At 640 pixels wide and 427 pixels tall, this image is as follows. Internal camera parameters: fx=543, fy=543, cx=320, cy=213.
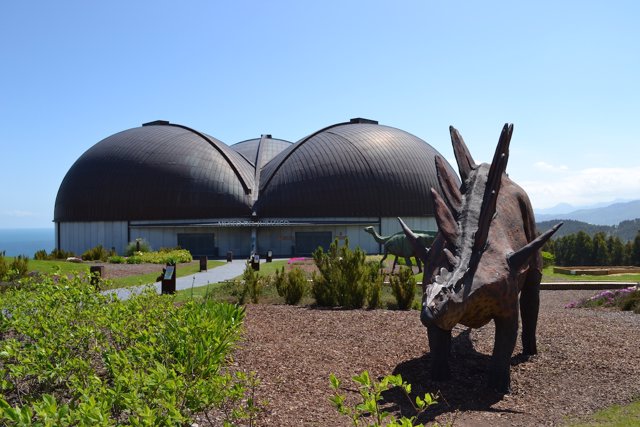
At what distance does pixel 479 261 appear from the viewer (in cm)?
684

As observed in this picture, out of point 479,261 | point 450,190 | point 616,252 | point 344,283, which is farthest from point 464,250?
point 616,252

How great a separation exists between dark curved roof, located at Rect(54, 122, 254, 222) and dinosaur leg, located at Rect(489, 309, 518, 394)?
46.3 meters

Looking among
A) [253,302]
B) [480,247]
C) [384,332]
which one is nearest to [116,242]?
[253,302]

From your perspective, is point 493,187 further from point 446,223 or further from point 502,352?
point 502,352

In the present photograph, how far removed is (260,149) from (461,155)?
57.4 meters

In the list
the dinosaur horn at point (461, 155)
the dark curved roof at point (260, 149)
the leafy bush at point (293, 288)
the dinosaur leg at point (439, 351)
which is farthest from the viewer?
the dark curved roof at point (260, 149)

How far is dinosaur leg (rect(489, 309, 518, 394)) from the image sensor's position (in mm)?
7336

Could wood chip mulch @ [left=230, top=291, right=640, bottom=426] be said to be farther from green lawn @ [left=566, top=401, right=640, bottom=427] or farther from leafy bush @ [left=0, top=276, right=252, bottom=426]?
leafy bush @ [left=0, top=276, right=252, bottom=426]

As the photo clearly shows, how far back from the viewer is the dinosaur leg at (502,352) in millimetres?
7336

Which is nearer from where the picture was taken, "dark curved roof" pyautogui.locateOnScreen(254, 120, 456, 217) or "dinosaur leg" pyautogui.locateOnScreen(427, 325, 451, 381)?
"dinosaur leg" pyautogui.locateOnScreen(427, 325, 451, 381)

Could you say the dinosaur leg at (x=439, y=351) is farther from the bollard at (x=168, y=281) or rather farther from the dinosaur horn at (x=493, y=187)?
the bollard at (x=168, y=281)

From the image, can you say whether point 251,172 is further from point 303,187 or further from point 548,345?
point 548,345

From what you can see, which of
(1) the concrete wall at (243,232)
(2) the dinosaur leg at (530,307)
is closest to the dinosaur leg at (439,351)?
(2) the dinosaur leg at (530,307)

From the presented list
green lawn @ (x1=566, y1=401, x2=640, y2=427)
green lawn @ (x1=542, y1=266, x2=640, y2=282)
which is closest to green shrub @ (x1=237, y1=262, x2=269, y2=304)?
green lawn @ (x1=566, y1=401, x2=640, y2=427)
